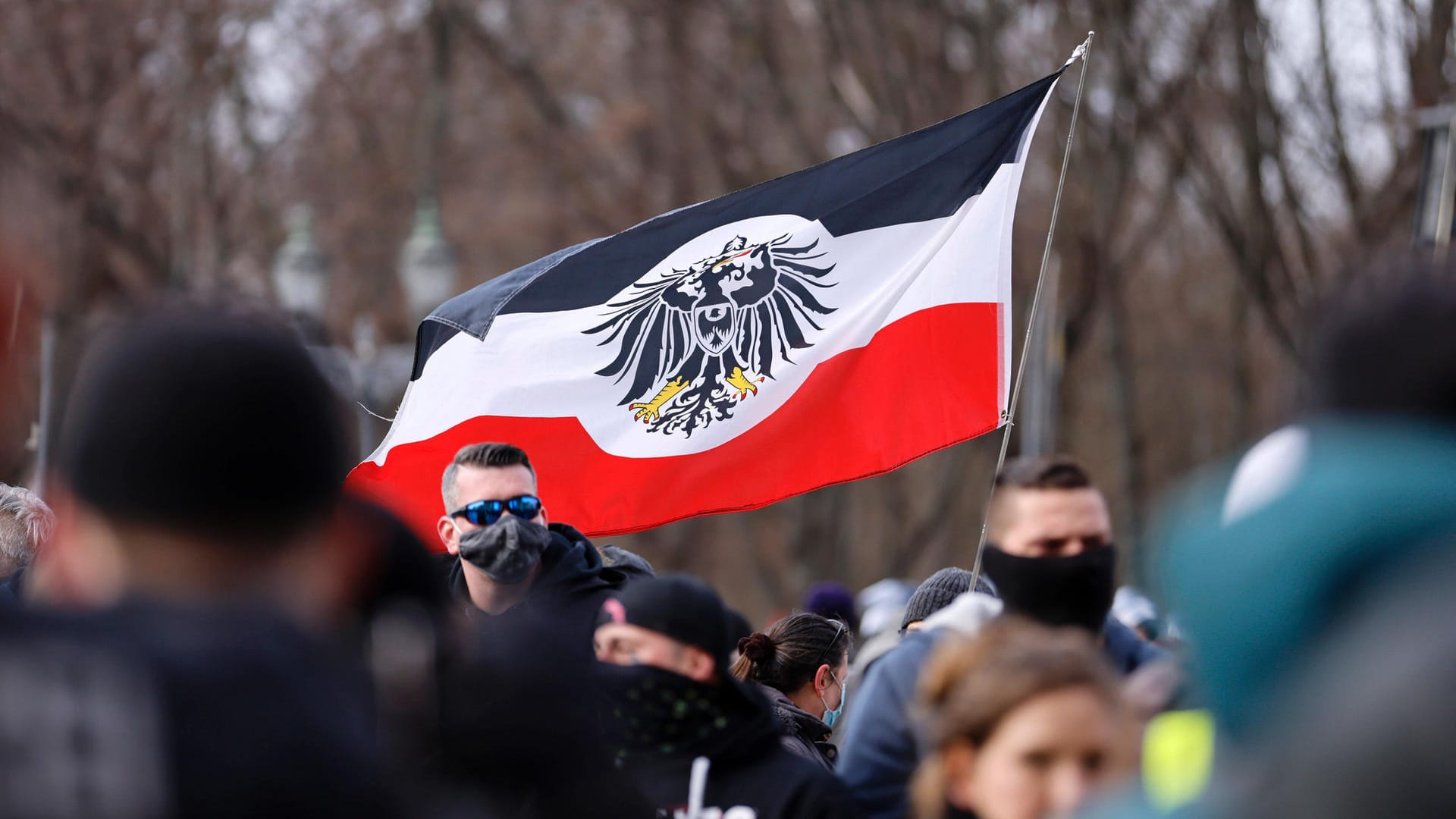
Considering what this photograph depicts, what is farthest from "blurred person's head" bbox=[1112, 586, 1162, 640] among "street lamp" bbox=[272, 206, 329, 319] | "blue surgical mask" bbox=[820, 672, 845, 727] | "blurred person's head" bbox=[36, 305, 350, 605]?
"street lamp" bbox=[272, 206, 329, 319]

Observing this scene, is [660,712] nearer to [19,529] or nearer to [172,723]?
[172,723]

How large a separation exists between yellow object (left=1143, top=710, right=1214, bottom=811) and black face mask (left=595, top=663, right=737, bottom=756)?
4.39 ft

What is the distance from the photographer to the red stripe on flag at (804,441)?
19.8ft

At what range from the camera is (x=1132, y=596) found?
10.1 meters

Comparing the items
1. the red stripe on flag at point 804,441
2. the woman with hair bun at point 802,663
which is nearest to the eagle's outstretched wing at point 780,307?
the red stripe on flag at point 804,441

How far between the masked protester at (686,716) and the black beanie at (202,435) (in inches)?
72.8

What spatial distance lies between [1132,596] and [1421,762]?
8.92 metres

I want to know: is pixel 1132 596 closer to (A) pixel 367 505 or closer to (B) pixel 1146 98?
(B) pixel 1146 98

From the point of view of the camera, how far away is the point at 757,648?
557 centimetres

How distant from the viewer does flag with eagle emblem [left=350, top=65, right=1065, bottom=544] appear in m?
6.14

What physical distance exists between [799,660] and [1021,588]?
6.59ft

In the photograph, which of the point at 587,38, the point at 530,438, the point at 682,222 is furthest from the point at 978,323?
the point at 587,38

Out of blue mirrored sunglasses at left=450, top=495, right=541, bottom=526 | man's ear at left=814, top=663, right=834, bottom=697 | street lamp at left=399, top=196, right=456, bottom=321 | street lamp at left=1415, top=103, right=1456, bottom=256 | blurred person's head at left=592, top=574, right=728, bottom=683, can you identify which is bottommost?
man's ear at left=814, top=663, right=834, bottom=697

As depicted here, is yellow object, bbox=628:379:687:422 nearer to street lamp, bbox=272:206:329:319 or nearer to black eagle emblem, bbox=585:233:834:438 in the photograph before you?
black eagle emblem, bbox=585:233:834:438
